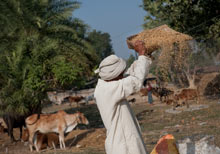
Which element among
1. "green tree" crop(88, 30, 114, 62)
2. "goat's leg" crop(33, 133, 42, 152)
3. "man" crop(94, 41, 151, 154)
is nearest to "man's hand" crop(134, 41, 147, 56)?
"man" crop(94, 41, 151, 154)

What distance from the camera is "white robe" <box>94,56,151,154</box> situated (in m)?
3.17

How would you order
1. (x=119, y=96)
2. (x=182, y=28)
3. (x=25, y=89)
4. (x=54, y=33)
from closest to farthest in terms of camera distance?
(x=119, y=96)
(x=25, y=89)
(x=54, y=33)
(x=182, y=28)

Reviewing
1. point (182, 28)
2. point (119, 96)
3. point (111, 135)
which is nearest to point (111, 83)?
point (119, 96)

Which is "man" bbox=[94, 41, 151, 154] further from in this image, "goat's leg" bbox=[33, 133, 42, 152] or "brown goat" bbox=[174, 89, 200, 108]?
"brown goat" bbox=[174, 89, 200, 108]

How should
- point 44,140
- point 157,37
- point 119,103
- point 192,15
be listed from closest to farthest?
point 119,103 < point 157,37 < point 44,140 < point 192,15

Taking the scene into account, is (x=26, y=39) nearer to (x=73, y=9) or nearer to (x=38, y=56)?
(x=38, y=56)

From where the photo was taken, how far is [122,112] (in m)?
3.34

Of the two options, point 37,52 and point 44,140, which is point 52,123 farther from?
point 37,52

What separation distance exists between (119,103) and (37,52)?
10560 mm

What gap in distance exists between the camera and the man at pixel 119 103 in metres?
3.20

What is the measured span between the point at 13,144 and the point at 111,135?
1141cm

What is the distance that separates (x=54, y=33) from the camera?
49.3 feet

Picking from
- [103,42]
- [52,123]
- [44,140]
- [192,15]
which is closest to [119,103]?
[52,123]

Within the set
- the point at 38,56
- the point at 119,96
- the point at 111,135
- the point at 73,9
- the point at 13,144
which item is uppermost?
the point at 73,9
